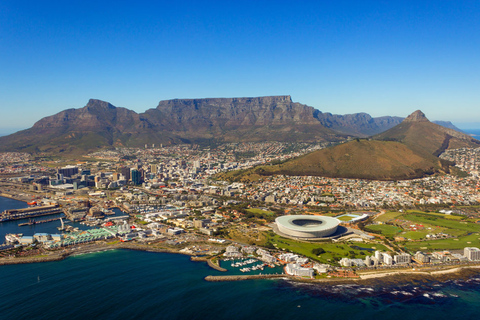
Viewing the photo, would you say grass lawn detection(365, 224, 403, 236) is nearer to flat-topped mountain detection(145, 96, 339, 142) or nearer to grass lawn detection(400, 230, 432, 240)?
grass lawn detection(400, 230, 432, 240)

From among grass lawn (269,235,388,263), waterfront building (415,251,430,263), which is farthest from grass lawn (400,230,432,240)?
waterfront building (415,251,430,263)

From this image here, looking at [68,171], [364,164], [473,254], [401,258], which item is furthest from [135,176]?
[473,254]

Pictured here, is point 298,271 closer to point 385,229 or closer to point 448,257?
point 448,257

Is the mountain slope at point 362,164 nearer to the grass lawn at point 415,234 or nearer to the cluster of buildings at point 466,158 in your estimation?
the cluster of buildings at point 466,158

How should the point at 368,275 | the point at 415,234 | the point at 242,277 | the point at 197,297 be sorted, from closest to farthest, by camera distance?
the point at 197,297 → the point at 242,277 → the point at 368,275 → the point at 415,234

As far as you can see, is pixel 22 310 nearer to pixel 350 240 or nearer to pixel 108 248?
pixel 108 248

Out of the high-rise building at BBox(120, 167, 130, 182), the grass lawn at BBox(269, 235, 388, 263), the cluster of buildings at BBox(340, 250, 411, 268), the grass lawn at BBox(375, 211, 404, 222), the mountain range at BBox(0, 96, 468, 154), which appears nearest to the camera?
the cluster of buildings at BBox(340, 250, 411, 268)
